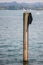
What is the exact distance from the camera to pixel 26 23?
Answer: 14.4m

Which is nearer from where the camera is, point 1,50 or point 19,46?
point 1,50

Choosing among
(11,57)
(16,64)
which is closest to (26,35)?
(16,64)

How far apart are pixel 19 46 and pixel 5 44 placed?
152cm

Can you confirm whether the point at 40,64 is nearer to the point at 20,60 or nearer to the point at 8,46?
the point at 20,60

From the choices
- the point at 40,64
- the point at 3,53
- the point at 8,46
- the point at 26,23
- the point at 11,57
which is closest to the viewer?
the point at 26,23

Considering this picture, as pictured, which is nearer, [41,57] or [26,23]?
[26,23]

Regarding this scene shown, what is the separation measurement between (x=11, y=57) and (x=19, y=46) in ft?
13.7

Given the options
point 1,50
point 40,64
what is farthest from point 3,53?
point 40,64

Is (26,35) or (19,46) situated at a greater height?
(26,35)

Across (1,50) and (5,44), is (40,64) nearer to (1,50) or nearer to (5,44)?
(1,50)

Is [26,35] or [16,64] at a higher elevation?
[26,35]

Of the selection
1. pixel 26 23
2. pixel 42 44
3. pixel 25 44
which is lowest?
pixel 42 44

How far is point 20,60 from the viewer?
1639 centimetres

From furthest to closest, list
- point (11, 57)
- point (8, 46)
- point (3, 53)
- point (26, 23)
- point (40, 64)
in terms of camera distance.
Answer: point (8, 46)
point (3, 53)
point (11, 57)
point (40, 64)
point (26, 23)
